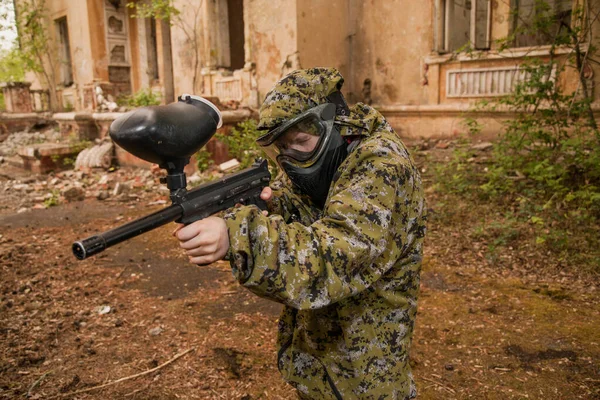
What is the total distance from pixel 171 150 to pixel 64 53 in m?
16.1

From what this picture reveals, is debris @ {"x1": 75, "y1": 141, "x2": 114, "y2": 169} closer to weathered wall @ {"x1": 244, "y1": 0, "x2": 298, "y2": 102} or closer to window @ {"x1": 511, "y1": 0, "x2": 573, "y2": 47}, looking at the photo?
weathered wall @ {"x1": 244, "y1": 0, "x2": 298, "y2": 102}

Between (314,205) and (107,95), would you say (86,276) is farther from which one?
(107,95)

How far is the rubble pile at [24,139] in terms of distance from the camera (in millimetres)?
11532

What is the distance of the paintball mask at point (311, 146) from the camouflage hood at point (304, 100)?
0.02 meters

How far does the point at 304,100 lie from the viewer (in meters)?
1.41

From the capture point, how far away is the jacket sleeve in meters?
1.12

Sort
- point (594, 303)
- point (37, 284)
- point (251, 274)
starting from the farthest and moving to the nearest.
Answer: point (37, 284) < point (594, 303) < point (251, 274)

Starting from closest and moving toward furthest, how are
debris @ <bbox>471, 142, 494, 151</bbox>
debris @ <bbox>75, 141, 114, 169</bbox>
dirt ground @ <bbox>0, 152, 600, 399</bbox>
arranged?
dirt ground @ <bbox>0, 152, 600, 399</bbox>, debris @ <bbox>471, 142, 494, 151</bbox>, debris @ <bbox>75, 141, 114, 169</bbox>

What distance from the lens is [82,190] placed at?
719cm

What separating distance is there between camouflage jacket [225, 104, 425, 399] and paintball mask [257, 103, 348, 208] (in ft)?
0.21

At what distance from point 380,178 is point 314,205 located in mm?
496

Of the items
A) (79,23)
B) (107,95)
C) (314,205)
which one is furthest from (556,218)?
(79,23)

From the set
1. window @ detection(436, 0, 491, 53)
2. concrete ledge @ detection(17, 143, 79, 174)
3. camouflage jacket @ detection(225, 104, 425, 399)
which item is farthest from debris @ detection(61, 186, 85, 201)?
window @ detection(436, 0, 491, 53)

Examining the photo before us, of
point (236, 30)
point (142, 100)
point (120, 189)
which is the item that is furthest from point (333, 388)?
point (236, 30)
